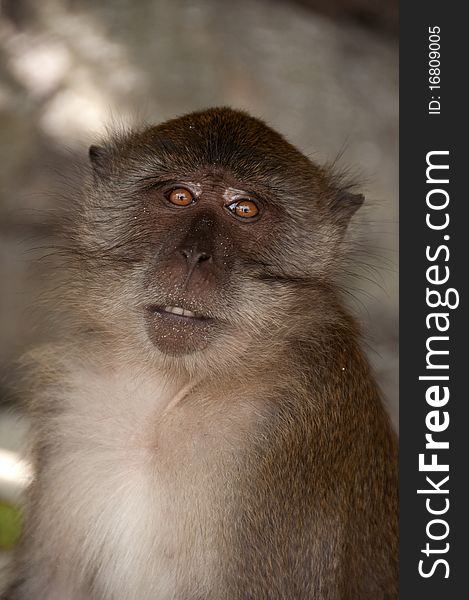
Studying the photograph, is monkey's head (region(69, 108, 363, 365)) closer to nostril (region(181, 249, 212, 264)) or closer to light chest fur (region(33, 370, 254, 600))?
nostril (region(181, 249, 212, 264))

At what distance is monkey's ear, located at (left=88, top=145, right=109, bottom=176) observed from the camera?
486cm

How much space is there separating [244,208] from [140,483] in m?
1.33

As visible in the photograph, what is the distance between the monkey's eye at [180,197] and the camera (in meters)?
4.46

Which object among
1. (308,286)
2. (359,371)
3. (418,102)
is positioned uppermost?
(418,102)

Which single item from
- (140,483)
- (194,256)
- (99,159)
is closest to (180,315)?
(194,256)

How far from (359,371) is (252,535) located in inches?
37.2

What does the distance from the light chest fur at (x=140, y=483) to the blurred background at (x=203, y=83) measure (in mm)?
3061

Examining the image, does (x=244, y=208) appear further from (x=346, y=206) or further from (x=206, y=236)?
(x=346, y=206)

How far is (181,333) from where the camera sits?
4066mm

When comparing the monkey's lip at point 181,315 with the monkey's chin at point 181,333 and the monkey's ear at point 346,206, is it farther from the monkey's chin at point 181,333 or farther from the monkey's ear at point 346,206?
the monkey's ear at point 346,206

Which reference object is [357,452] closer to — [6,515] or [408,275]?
[408,275]

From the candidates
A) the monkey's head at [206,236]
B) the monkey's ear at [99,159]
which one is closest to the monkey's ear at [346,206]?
the monkey's head at [206,236]

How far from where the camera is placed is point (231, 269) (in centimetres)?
416

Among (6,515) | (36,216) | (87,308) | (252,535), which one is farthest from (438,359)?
(36,216)
